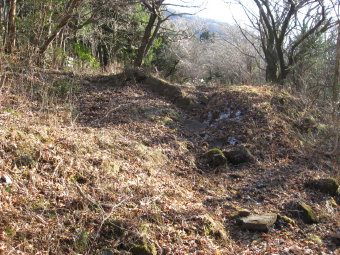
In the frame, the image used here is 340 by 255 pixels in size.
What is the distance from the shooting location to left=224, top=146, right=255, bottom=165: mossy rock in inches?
251

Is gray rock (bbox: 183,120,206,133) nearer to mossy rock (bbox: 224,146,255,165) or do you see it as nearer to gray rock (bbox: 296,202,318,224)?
mossy rock (bbox: 224,146,255,165)

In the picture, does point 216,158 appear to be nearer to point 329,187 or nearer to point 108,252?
point 329,187

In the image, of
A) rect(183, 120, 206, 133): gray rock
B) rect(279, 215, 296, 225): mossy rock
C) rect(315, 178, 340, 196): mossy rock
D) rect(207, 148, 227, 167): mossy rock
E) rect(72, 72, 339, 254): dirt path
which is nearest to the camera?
rect(72, 72, 339, 254): dirt path

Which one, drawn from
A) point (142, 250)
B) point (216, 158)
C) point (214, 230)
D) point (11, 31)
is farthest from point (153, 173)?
point (11, 31)

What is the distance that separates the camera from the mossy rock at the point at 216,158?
241 inches

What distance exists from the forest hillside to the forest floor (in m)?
0.02

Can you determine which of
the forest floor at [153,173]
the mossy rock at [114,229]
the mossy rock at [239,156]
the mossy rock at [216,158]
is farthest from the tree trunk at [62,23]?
the mossy rock at [114,229]

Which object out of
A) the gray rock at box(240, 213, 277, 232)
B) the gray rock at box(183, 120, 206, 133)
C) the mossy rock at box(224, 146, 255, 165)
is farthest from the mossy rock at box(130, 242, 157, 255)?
the gray rock at box(183, 120, 206, 133)

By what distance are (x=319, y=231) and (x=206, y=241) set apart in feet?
5.64

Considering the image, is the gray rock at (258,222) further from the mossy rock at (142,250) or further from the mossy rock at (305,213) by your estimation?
the mossy rock at (142,250)

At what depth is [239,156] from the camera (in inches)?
253

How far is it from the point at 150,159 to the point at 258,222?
2018mm

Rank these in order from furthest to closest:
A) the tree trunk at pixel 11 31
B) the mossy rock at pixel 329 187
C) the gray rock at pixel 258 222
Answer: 1. the tree trunk at pixel 11 31
2. the mossy rock at pixel 329 187
3. the gray rock at pixel 258 222

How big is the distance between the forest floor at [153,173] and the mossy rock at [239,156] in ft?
0.52
